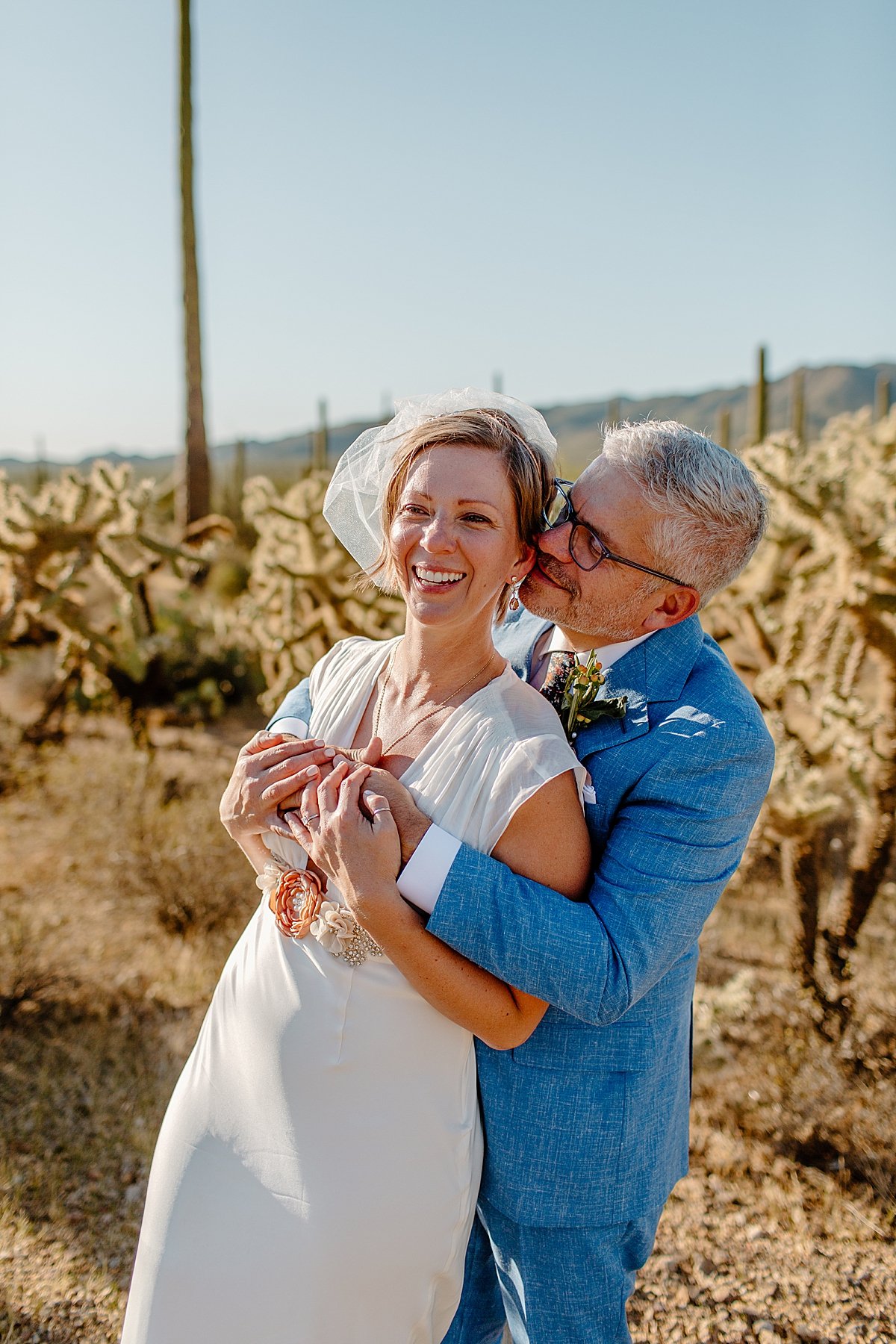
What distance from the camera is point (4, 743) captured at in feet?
25.9

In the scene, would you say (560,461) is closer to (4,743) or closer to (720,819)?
(720,819)

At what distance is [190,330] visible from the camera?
13445mm

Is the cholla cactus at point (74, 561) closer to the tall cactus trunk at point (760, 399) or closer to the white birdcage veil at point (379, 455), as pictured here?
the white birdcage veil at point (379, 455)

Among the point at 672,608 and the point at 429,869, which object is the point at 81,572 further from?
the point at 429,869

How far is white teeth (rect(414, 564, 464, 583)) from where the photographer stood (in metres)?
1.88

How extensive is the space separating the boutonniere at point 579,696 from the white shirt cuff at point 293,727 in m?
0.56

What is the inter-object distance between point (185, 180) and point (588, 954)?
46.4 feet

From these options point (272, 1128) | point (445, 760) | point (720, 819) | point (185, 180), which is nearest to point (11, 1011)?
point (272, 1128)

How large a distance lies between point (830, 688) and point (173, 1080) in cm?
393

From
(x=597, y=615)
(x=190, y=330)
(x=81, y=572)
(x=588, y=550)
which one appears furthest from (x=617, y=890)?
(x=190, y=330)

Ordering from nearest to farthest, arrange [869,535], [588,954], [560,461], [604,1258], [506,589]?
[588,954] → [604,1258] → [506,589] → [560,461] → [869,535]

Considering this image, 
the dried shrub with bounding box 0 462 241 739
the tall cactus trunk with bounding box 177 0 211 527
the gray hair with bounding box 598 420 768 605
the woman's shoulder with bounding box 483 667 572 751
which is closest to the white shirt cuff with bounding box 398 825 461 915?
the woman's shoulder with bounding box 483 667 572 751

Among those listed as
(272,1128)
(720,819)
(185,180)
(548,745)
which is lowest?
(272,1128)

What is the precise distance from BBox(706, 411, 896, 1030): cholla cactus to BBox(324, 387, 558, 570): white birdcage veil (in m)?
2.44
